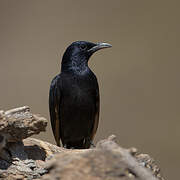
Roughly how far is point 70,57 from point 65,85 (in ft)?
1.87

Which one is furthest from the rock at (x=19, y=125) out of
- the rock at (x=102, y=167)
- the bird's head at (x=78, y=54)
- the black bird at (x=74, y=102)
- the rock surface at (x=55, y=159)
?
the bird's head at (x=78, y=54)

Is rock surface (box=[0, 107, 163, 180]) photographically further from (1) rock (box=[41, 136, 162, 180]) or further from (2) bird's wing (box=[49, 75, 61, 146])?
(2) bird's wing (box=[49, 75, 61, 146])

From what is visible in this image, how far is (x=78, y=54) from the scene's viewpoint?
700 centimetres

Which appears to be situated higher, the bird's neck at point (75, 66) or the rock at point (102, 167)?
the bird's neck at point (75, 66)

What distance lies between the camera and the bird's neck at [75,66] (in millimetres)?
6785

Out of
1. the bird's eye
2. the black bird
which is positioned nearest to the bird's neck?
the black bird

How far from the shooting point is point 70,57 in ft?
22.9

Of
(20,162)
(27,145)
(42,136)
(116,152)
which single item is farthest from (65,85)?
(42,136)

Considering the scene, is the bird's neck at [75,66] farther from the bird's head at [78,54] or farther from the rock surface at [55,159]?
the rock surface at [55,159]

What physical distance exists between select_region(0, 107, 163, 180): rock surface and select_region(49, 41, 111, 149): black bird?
1674 millimetres

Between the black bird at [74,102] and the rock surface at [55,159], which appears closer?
the rock surface at [55,159]

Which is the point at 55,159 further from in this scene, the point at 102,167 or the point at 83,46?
the point at 83,46

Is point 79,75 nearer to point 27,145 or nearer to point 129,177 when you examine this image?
point 27,145

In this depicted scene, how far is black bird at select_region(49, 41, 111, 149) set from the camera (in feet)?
21.7
